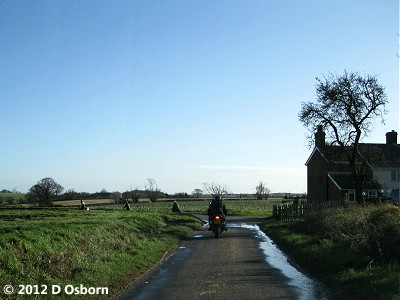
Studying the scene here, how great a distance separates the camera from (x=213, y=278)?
12023 mm

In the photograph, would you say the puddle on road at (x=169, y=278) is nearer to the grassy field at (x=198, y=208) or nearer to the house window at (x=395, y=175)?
the grassy field at (x=198, y=208)

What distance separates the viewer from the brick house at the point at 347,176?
180ft

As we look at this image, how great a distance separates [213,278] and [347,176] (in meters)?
48.5

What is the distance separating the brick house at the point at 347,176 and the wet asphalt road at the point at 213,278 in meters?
39.5

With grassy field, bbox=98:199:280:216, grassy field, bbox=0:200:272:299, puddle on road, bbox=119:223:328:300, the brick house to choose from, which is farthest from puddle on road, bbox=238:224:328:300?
the brick house

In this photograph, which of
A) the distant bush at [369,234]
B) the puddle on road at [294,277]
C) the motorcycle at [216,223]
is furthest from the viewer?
the motorcycle at [216,223]

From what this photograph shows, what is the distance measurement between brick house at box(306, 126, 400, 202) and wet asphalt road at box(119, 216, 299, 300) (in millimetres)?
39479

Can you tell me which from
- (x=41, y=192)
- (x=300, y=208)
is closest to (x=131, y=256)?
(x=300, y=208)

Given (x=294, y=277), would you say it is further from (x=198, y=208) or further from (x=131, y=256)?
(x=198, y=208)

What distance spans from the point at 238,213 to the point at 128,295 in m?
45.9

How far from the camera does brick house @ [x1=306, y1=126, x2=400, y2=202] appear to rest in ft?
180

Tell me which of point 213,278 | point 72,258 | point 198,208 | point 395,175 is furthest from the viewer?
point 198,208

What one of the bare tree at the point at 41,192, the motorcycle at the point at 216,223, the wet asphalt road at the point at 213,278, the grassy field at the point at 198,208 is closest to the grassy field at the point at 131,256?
the wet asphalt road at the point at 213,278

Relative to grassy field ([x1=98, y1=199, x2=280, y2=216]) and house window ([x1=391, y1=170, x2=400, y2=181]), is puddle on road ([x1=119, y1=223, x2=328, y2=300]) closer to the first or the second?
grassy field ([x1=98, y1=199, x2=280, y2=216])
